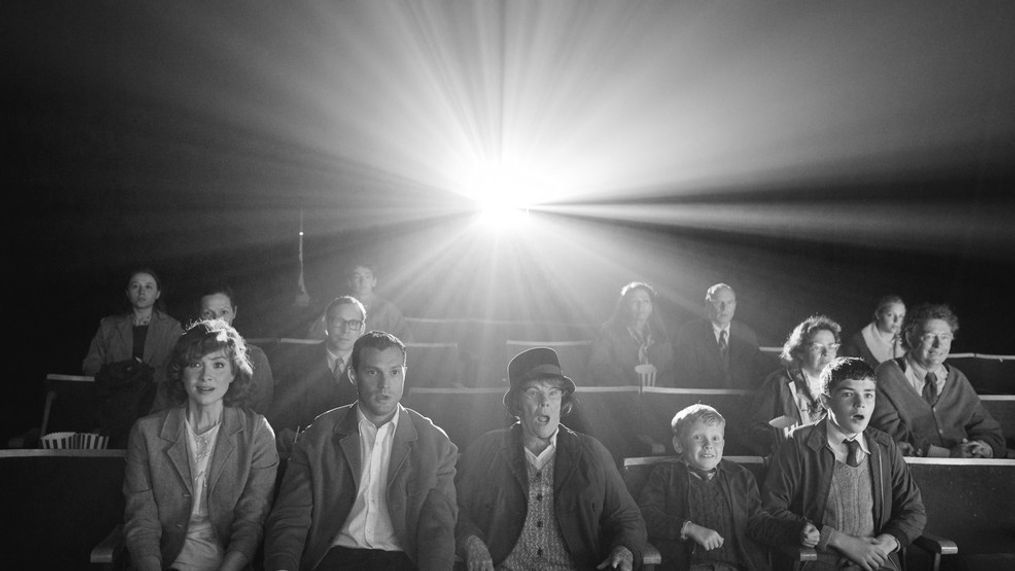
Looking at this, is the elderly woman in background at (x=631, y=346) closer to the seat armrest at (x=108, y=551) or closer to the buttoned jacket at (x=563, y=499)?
the buttoned jacket at (x=563, y=499)

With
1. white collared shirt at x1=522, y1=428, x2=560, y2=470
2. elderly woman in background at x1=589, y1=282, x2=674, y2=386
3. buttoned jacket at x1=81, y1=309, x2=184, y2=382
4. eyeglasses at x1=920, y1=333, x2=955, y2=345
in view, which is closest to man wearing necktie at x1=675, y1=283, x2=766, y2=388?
elderly woman in background at x1=589, y1=282, x2=674, y2=386

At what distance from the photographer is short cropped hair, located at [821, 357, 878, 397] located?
8.57 feet

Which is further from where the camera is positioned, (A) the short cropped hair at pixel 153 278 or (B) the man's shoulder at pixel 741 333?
(B) the man's shoulder at pixel 741 333

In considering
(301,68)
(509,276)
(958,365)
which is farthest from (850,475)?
(509,276)

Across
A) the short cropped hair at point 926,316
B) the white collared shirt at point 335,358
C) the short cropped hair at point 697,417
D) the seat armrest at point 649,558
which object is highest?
the short cropped hair at point 926,316

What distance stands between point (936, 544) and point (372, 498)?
6.34 ft

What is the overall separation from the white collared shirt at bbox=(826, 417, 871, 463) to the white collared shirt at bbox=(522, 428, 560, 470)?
106cm

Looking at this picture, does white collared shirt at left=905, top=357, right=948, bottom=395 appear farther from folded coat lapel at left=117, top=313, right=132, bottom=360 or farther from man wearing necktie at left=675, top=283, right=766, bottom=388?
folded coat lapel at left=117, top=313, right=132, bottom=360

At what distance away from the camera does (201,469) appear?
2.32 m

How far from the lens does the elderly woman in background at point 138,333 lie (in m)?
4.20

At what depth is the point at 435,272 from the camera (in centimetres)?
870

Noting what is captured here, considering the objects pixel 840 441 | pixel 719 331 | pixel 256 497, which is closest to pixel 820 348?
pixel 840 441

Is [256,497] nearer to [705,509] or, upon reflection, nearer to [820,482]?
[705,509]

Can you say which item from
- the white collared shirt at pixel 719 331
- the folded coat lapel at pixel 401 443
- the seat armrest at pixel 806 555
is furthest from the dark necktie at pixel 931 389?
the folded coat lapel at pixel 401 443
